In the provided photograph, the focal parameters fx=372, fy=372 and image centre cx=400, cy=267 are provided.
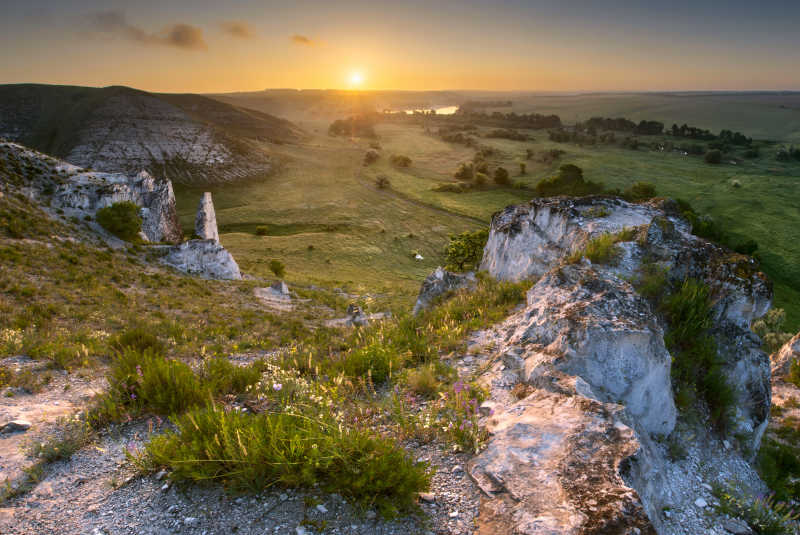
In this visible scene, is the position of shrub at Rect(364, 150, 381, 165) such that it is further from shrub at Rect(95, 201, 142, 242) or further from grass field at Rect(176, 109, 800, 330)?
shrub at Rect(95, 201, 142, 242)

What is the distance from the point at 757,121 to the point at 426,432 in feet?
886

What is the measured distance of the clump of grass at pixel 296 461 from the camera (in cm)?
394

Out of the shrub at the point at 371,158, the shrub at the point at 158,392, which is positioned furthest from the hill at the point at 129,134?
the shrub at the point at 158,392

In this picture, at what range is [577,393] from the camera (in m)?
5.46

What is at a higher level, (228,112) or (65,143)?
(228,112)

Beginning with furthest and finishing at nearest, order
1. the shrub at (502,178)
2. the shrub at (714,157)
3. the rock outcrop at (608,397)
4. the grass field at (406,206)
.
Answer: the shrub at (714,157) < the shrub at (502,178) < the grass field at (406,206) < the rock outcrop at (608,397)

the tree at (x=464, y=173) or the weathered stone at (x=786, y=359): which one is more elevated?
the tree at (x=464, y=173)

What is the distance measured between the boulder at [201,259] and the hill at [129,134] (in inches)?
2848

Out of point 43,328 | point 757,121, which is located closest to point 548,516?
point 43,328

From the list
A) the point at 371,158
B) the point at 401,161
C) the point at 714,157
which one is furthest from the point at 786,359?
the point at 714,157

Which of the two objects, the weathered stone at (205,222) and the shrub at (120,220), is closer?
the shrub at (120,220)

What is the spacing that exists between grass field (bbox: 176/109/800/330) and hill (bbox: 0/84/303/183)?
9156 millimetres

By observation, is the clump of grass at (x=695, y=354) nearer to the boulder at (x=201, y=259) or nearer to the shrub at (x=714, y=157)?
the boulder at (x=201, y=259)

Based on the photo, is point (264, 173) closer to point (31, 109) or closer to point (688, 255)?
point (31, 109)
